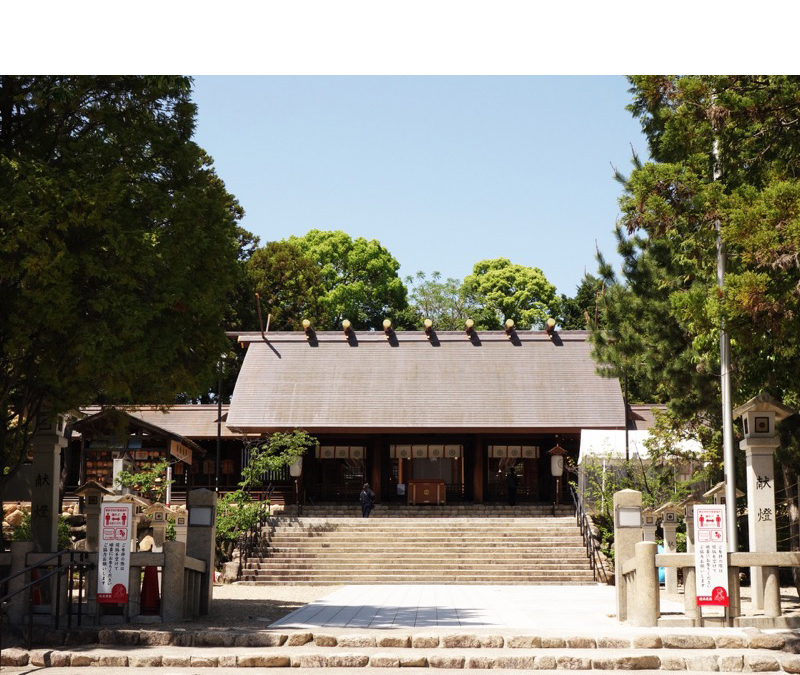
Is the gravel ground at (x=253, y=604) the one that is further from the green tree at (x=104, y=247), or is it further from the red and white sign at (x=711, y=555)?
the red and white sign at (x=711, y=555)

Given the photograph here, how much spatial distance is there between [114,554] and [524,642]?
5.06m

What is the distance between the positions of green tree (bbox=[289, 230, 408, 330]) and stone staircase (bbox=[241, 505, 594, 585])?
2192 centimetres

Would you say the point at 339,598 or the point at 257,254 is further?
the point at 257,254

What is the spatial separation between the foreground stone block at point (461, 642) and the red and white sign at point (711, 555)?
3.06m

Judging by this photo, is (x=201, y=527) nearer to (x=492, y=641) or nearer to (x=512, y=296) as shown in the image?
(x=492, y=641)

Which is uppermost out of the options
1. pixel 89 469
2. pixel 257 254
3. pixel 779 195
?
pixel 257 254

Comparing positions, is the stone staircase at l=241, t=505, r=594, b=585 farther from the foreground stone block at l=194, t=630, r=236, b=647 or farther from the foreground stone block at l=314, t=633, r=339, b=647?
the foreground stone block at l=314, t=633, r=339, b=647

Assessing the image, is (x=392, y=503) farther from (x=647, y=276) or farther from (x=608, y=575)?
(x=647, y=276)

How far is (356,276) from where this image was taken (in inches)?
1922

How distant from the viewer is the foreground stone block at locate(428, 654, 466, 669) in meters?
9.38

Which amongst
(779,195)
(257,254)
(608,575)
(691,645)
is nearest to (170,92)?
(779,195)

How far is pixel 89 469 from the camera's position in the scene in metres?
31.4

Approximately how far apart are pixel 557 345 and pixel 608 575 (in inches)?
514

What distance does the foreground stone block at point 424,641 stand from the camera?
10164 millimetres
